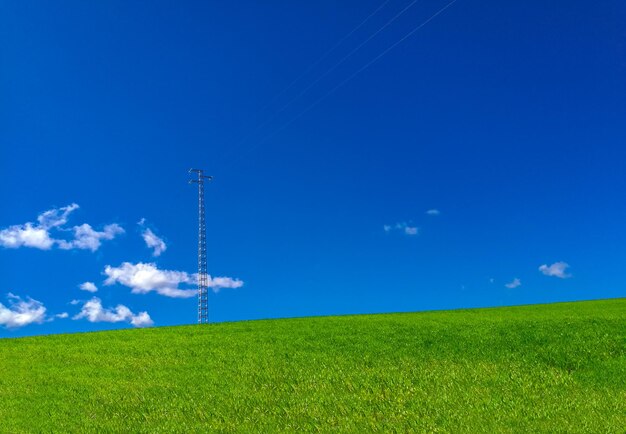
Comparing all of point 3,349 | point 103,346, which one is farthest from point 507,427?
point 3,349

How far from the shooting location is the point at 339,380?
18.6 meters

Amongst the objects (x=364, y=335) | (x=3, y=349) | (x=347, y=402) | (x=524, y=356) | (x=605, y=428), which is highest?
(x=3, y=349)

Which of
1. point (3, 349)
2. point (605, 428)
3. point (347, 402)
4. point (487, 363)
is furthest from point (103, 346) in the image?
point (605, 428)

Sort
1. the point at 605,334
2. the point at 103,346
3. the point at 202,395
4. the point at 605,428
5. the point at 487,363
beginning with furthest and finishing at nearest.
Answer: the point at 103,346 → the point at 605,334 → the point at 487,363 → the point at 202,395 → the point at 605,428

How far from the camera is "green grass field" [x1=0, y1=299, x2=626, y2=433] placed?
596 inches

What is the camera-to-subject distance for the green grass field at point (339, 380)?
15.1 metres

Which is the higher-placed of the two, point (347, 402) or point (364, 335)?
point (364, 335)

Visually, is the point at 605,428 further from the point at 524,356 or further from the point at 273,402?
the point at 273,402

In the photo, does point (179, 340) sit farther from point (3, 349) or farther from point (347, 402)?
point (347, 402)

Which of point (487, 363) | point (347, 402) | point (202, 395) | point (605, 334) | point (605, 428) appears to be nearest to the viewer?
point (605, 428)

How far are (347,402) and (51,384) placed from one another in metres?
11.5

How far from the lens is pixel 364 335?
2531cm

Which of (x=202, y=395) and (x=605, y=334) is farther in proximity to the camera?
(x=605, y=334)

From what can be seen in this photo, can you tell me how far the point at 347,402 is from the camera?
16.4 m
